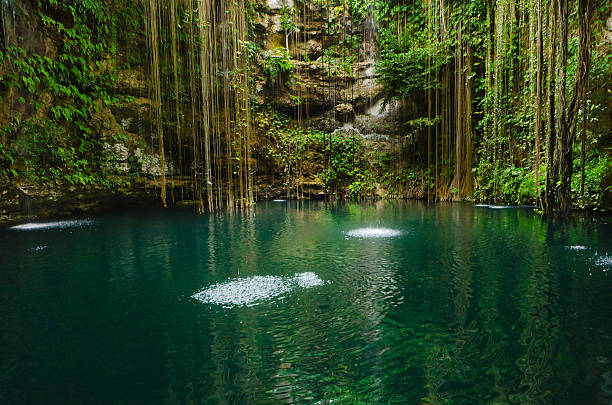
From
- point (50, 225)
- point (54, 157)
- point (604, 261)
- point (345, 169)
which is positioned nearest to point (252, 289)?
point (604, 261)

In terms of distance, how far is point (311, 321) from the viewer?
248 centimetres

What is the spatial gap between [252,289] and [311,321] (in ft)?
2.85

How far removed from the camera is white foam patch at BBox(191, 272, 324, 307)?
290 cm

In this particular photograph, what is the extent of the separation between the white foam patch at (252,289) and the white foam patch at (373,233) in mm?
2165

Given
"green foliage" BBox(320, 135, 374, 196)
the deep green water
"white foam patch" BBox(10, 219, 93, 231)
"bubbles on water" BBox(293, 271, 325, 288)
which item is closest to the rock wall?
"green foliage" BBox(320, 135, 374, 196)

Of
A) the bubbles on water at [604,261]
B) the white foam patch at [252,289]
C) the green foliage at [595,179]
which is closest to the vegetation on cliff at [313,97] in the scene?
the green foliage at [595,179]

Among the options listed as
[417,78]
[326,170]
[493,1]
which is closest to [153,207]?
[326,170]

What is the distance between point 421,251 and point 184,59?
8.30 meters

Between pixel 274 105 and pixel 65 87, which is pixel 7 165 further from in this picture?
pixel 274 105

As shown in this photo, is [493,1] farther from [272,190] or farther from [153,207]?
[153,207]

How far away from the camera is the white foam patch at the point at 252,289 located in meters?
2.90

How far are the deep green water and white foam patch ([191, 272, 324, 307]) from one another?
2cm

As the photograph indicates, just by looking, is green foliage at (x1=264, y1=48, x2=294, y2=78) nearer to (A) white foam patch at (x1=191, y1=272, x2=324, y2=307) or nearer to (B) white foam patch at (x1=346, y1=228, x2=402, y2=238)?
(B) white foam patch at (x1=346, y1=228, x2=402, y2=238)

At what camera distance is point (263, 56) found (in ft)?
40.3
